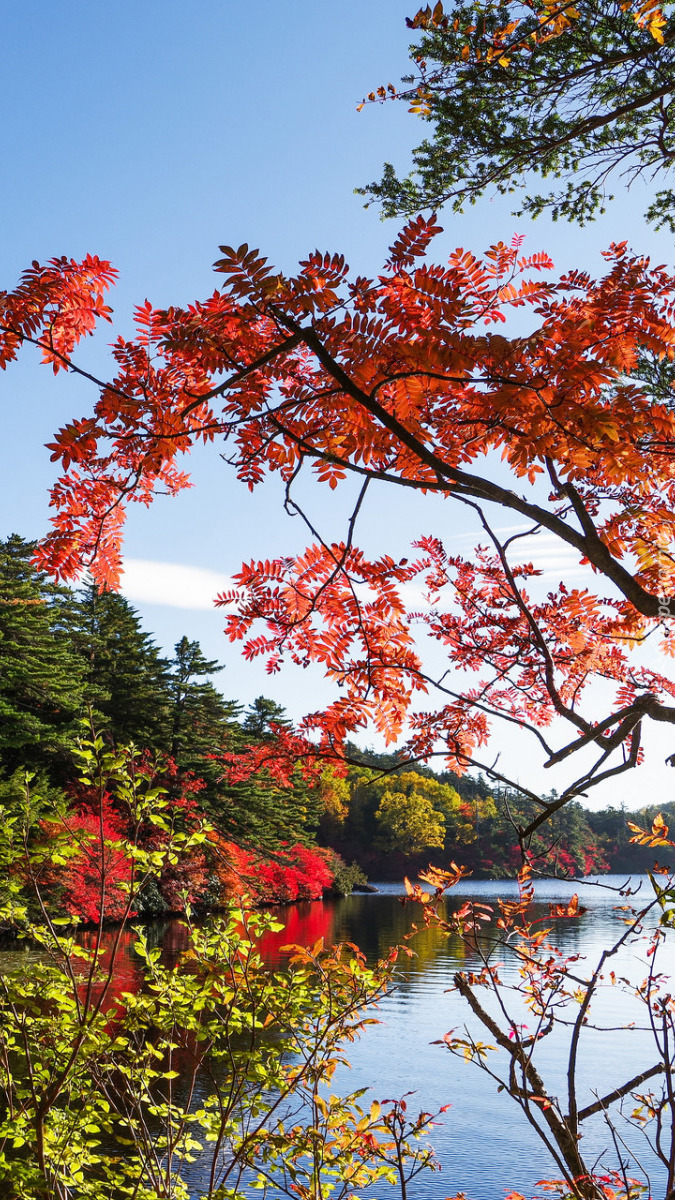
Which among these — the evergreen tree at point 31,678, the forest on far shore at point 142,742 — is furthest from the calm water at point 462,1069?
the evergreen tree at point 31,678

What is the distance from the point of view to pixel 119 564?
2914 mm

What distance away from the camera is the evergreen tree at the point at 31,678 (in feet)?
62.6

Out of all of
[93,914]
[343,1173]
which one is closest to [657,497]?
[343,1173]

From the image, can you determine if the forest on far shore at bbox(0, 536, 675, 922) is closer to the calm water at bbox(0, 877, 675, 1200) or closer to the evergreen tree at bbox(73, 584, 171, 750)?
the evergreen tree at bbox(73, 584, 171, 750)

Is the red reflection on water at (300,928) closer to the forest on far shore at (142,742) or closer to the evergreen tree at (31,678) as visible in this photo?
the forest on far shore at (142,742)

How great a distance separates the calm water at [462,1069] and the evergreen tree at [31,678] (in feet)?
17.8

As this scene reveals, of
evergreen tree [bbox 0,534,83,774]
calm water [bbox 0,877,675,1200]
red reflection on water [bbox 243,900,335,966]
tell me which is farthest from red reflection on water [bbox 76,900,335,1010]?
evergreen tree [bbox 0,534,83,774]

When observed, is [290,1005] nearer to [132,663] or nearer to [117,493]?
[117,493]

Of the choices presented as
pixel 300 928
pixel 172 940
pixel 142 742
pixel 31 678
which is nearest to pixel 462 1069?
pixel 172 940

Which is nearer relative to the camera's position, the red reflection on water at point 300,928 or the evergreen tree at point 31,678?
the red reflection on water at point 300,928

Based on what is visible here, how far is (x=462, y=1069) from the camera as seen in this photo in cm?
1052

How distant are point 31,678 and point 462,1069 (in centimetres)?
1327

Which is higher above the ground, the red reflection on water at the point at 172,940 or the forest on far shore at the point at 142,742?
the forest on far shore at the point at 142,742

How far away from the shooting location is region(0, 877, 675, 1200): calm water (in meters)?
7.10
